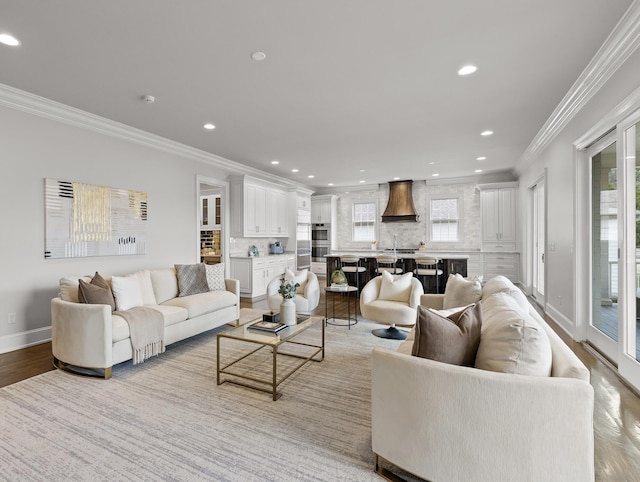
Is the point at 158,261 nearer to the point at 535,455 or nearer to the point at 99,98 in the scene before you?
the point at 99,98

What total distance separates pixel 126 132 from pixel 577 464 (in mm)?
5432

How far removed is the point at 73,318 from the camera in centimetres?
293

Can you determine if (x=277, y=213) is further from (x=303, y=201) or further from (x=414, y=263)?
(x=414, y=263)

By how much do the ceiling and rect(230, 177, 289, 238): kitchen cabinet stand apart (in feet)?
6.07

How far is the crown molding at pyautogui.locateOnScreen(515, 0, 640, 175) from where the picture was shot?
2.31 meters

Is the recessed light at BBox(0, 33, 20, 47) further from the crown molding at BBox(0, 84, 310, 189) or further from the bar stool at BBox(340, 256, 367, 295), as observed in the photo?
the bar stool at BBox(340, 256, 367, 295)

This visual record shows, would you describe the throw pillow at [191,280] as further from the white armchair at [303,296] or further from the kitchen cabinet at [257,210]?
the kitchen cabinet at [257,210]

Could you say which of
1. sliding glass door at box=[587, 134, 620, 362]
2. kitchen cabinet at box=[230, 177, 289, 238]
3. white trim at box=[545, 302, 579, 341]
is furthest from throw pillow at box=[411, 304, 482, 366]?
kitchen cabinet at box=[230, 177, 289, 238]

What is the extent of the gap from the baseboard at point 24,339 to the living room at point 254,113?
0.01 m

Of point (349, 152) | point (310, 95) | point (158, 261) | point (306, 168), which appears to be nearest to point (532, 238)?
point (349, 152)

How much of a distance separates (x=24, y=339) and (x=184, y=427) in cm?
285

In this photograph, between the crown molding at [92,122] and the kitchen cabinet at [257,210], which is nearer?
the crown molding at [92,122]

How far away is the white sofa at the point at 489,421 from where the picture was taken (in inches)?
52.0

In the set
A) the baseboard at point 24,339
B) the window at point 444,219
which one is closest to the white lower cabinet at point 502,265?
the window at point 444,219
